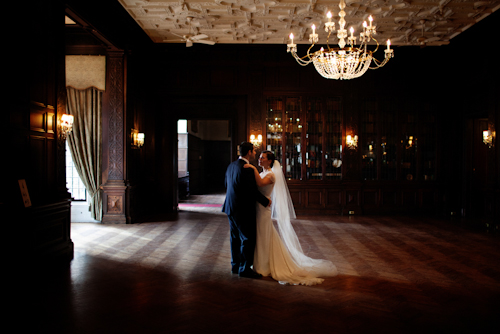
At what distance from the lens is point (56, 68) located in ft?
16.0

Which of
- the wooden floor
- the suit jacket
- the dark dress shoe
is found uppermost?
the suit jacket

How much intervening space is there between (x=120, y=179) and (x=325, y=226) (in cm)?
502

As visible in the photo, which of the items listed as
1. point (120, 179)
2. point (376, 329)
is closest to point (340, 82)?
point (120, 179)

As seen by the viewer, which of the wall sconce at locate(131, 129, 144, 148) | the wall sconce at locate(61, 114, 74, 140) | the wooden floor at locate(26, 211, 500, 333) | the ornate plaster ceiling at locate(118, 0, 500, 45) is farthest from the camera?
the wall sconce at locate(131, 129, 144, 148)

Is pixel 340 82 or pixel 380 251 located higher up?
pixel 340 82

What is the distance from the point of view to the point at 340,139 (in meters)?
10.0

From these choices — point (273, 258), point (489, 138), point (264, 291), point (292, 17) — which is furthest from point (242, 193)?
point (489, 138)

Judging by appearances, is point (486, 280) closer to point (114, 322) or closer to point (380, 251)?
point (380, 251)

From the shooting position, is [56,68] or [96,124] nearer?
[56,68]

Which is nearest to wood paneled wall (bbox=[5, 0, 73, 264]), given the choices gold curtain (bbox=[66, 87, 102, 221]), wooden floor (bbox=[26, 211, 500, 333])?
wooden floor (bbox=[26, 211, 500, 333])

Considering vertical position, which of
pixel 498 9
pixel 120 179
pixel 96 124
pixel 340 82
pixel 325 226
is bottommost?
pixel 325 226

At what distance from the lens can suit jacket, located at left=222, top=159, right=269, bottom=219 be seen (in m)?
4.13

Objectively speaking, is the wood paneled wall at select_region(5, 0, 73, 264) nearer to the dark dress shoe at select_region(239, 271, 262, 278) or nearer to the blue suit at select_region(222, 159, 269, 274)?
the blue suit at select_region(222, 159, 269, 274)

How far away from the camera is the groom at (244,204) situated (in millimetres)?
4141
